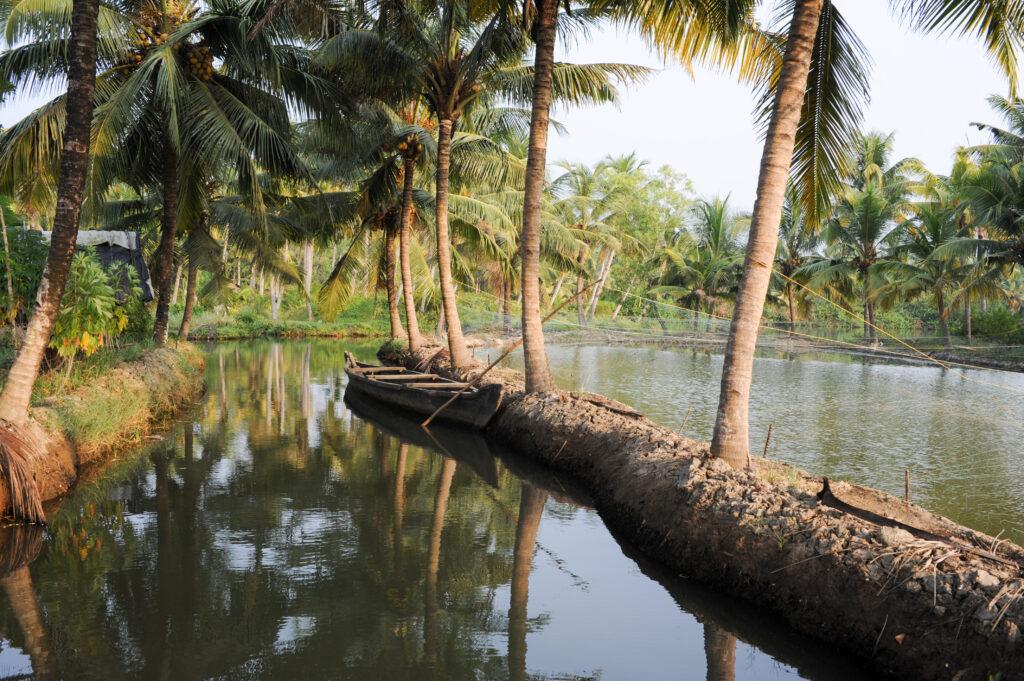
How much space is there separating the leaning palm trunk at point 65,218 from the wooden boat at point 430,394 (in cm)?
621

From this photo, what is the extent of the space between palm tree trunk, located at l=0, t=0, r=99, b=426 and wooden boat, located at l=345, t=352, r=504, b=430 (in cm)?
621

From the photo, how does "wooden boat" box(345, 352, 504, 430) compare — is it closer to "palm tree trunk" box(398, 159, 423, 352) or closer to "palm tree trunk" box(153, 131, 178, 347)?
"palm tree trunk" box(398, 159, 423, 352)

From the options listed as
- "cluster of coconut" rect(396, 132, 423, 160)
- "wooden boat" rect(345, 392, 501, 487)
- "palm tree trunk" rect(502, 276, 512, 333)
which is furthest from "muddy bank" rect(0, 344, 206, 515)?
"palm tree trunk" rect(502, 276, 512, 333)

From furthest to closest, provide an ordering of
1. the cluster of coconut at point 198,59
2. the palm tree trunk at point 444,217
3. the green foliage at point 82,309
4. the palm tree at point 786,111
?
the palm tree trunk at point 444,217 → the cluster of coconut at point 198,59 → the green foliage at point 82,309 → the palm tree at point 786,111

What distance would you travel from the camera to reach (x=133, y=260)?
13789 mm

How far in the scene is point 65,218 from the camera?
7133 millimetres

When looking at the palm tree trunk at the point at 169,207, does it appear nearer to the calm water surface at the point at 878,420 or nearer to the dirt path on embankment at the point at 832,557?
the calm water surface at the point at 878,420

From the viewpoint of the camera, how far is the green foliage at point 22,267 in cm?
930

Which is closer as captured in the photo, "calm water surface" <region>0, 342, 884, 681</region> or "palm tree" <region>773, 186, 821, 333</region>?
"calm water surface" <region>0, 342, 884, 681</region>

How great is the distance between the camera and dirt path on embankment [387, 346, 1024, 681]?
13.2 feet

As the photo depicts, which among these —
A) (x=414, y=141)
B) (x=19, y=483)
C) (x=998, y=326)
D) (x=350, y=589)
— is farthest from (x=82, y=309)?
(x=998, y=326)

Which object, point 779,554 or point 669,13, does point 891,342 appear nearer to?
point 669,13

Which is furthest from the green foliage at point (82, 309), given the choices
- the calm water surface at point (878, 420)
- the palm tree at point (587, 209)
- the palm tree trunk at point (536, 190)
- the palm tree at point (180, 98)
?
the palm tree at point (587, 209)

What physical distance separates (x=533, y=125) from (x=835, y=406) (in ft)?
28.5
